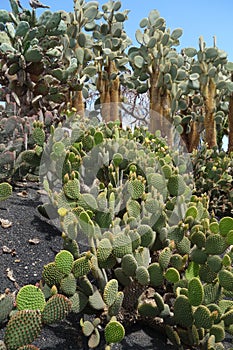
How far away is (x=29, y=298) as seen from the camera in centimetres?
187

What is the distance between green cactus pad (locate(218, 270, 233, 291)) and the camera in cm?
239

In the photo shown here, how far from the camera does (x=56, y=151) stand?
328cm

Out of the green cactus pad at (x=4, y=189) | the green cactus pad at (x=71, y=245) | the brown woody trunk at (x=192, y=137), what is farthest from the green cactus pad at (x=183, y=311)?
the brown woody trunk at (x=192, y=137)

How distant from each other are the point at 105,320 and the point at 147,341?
25 centimetres

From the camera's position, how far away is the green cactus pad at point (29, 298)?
1860 mm

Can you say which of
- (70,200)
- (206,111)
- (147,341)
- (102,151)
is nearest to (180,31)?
(206,111)

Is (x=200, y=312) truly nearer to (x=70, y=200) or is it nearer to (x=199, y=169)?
(x=70, y=200)

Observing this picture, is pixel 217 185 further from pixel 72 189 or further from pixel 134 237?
pixel 134 237

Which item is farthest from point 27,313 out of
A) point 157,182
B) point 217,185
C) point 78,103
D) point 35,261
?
point 78,103

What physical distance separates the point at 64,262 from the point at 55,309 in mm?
223

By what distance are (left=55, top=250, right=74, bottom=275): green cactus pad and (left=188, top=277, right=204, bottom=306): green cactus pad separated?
60cm

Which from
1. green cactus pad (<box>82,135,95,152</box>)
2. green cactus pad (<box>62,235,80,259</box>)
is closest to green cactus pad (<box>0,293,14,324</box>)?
green cactus pad (<box>62,235,80,259</box>)

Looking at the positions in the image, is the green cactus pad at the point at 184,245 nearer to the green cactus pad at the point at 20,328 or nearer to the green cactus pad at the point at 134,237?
the green cactus pad at the point at 134,237

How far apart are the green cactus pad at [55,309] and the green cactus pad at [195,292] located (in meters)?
0.63
